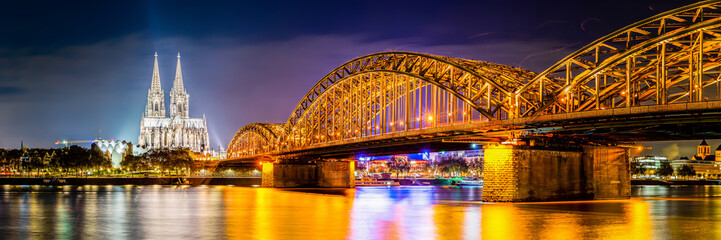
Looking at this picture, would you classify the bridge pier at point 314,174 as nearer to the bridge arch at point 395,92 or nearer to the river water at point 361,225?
the bridge arch at point 395,92

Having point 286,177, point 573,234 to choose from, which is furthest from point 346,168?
point 573,234

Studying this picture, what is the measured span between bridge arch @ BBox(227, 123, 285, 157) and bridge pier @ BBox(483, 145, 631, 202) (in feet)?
249

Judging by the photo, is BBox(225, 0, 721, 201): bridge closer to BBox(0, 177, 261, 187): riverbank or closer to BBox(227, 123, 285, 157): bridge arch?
BBox(227, 123, 285, 157): bridge arch

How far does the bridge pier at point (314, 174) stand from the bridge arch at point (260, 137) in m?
10.4

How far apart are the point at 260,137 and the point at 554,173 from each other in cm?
11383

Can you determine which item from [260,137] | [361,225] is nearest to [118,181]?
[260,137]

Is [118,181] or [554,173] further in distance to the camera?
[118,181]

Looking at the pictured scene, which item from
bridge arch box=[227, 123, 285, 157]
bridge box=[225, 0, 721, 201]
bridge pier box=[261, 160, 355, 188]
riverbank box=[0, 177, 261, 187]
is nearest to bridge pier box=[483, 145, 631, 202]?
bridge box=[225, 0, 721, 201]

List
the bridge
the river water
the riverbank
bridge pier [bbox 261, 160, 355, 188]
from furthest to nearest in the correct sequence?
1. the riverbank
2. bridge pier [bbox 261, 160, 355, 188]
3. the bridge
4. the river water

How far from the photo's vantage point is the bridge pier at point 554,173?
6328 centimetres

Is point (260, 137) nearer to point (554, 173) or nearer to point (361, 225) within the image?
point (554, 173)

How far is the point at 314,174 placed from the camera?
417 feet

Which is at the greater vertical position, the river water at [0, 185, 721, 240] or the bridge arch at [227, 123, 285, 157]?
the bridge arch at [227, 123, 285, 157]

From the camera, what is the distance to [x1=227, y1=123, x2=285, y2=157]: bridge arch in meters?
154
